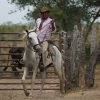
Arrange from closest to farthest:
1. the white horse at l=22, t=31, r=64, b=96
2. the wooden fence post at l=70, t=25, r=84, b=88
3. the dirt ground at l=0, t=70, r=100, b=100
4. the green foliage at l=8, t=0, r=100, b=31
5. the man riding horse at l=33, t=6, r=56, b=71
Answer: the white horse at l=22, t=31, r=64, b=96
the dirt ground at l=0, t=70, r=100, b=100
the man riding horse at l=33, t=6, r=56, b=71
the wooden fence post at l=70, t=25, r=84, b=88
the green foliage at l=8, t=0, r=100, b=31

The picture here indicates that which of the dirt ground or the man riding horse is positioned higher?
the man riding horse

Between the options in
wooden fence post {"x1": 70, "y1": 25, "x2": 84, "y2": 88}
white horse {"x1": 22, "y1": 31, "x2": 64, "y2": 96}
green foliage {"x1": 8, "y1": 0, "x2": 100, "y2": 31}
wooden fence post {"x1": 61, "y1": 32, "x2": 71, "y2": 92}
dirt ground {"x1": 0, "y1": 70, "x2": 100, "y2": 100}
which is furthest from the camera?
green foliage {"x1": 8, "y1": 0, "x2": 100, "y2": 31}

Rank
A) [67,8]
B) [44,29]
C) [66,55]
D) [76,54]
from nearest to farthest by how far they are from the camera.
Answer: [44,29] < [66,55] < [76,54] < [67,8]

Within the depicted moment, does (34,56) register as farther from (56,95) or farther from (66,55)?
(66,55)

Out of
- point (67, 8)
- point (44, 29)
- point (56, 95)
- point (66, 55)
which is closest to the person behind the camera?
point (44, 29)

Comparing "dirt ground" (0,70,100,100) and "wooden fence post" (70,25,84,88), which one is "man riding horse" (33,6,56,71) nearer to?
"dirt ground" (0,70,100,100)

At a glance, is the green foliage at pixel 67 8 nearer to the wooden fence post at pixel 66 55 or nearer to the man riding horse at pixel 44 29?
the wooden fence post at pixel 66 55

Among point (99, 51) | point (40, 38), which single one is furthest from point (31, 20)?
point (40, 38)

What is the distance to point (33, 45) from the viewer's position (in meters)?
13.5

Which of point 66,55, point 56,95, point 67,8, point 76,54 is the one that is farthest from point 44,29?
point 67,8

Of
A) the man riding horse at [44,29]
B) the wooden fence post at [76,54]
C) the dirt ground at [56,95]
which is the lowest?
the dirt ground at [56,95]

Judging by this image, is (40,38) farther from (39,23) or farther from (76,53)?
(76,53)

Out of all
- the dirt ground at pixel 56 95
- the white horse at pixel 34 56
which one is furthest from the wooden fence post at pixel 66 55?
the white horse at pixel 34 56

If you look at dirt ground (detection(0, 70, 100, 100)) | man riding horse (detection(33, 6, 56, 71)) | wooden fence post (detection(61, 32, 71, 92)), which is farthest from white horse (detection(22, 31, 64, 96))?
wooden fence post (detection(61, 32, 71, 92))
